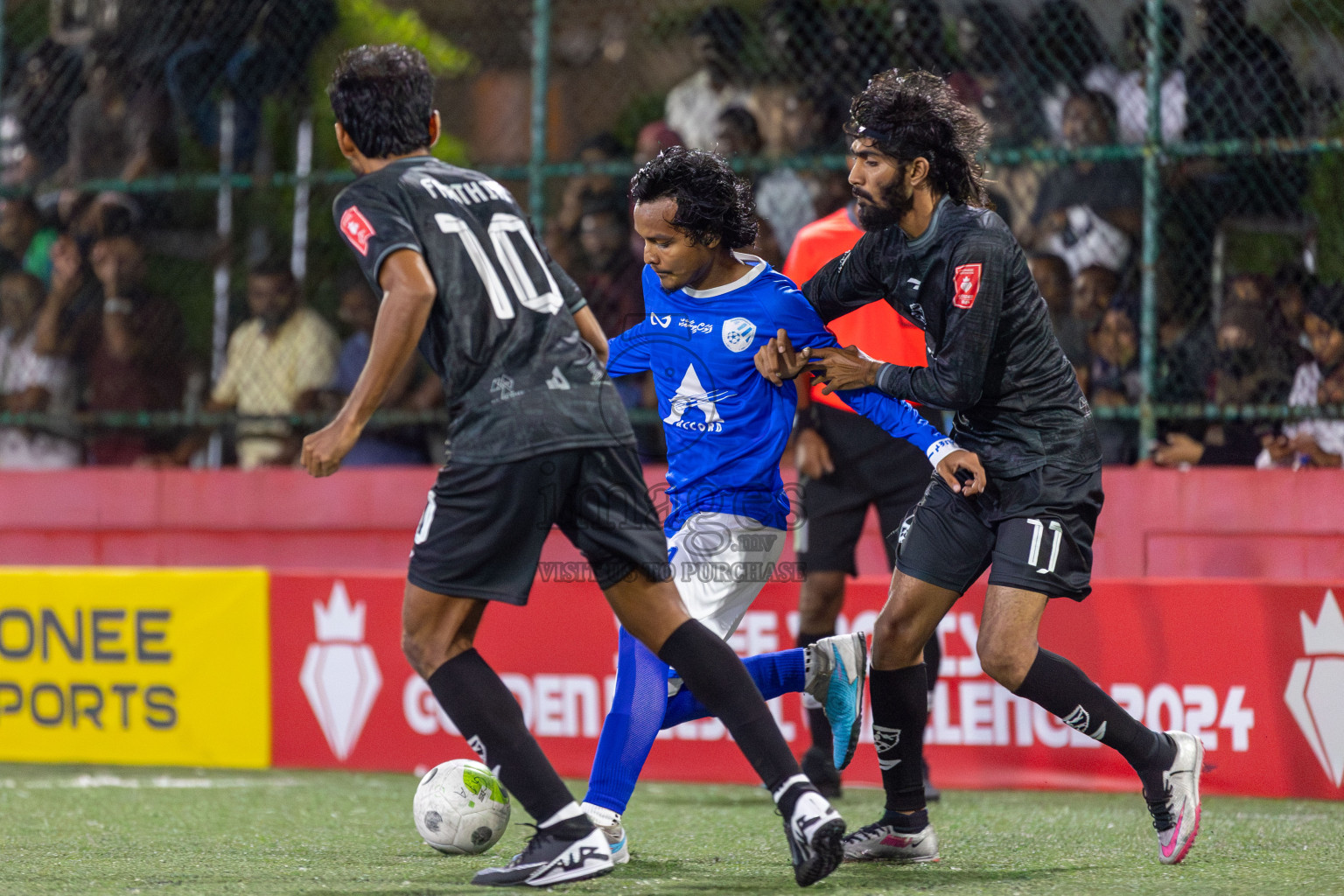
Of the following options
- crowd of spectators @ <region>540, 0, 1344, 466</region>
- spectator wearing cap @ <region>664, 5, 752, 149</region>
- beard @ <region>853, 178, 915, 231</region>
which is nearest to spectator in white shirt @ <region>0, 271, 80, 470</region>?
crowd of spectators @ <region>540, 0, 1344, 466</region>

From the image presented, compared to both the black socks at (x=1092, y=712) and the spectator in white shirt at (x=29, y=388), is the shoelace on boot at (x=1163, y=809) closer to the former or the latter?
the black socks at (x=1092, y=712)

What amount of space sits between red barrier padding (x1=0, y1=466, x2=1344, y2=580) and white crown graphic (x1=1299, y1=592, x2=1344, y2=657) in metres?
0.73

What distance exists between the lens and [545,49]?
25.1ft

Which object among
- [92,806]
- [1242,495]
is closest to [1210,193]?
[1242,495]

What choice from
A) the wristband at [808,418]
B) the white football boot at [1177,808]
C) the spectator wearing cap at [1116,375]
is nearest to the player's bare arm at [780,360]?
the white football boot at [1177,808]

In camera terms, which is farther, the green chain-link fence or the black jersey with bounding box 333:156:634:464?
the green chain-link fence

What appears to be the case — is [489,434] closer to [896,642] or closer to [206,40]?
[896,642]

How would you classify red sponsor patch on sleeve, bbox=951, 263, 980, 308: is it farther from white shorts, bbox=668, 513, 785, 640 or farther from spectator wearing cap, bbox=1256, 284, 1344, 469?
spectator wearing cap, bbox=1256, 284, 1344, 469

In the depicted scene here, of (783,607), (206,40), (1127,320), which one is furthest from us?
(206,40)

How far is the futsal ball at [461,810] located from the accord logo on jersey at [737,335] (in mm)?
1262

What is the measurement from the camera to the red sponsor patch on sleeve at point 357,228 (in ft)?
11.8

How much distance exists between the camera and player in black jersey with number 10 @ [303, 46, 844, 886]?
359cm

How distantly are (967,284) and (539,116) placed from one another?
13.0 ft

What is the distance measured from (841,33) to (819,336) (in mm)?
3487
